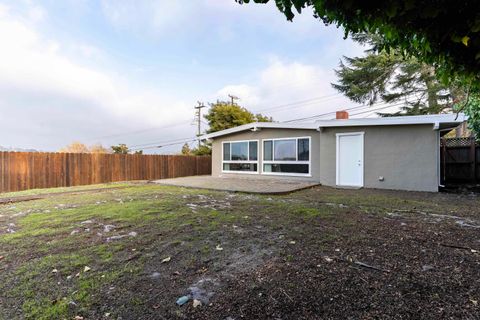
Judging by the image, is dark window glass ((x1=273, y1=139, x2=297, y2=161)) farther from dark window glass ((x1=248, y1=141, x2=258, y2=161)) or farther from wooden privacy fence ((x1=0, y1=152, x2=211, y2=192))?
wooden privacy fence ((x1=0, y1=152, x2=211, y2=192))

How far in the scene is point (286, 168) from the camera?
11.8 meters

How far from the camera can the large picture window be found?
36.9 ft

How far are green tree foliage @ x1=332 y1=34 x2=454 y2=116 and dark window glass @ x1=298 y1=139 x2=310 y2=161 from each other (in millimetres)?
8899

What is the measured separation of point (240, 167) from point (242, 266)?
10.9 metres

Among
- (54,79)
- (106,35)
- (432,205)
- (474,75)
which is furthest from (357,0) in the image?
(54,79)

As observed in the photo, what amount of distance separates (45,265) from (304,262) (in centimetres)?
283

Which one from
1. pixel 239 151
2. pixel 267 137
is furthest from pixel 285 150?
pixel 239 151

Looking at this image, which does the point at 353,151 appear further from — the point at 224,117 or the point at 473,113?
the point at 224,117

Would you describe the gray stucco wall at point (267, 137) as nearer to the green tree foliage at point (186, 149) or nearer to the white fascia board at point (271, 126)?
the white fascia board at point (271, 126)

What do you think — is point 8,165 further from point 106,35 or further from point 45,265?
point 45,265

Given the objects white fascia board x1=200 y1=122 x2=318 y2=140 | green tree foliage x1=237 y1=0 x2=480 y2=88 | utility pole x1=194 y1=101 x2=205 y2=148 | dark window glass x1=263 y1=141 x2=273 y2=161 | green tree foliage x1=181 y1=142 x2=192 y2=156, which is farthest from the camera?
utility pole x1=194 y1=101 x2=205 y2=148

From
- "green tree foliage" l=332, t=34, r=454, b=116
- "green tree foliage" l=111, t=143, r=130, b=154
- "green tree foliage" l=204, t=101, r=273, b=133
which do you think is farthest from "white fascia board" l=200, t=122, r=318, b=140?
"green tree foliage" l=332, t=34, r=454, b=116

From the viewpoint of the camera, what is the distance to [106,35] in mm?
10336

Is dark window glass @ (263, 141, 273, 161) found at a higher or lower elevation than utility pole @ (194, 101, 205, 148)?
lower
